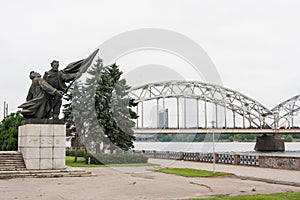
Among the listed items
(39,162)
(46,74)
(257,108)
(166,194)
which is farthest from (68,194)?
(257,108)

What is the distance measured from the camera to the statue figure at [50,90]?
20.7 metres

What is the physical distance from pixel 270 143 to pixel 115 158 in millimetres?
46504

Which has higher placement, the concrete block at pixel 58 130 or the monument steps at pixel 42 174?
the concrete block at pixel 58 130

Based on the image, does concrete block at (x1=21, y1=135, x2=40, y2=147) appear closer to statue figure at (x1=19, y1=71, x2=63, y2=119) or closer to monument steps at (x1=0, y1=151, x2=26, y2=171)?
monument steps at (x1=0, y1=151, x2=26, y2=171)

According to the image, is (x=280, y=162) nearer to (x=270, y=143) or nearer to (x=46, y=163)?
(x=46, y=163)

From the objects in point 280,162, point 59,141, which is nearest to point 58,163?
point 59,141

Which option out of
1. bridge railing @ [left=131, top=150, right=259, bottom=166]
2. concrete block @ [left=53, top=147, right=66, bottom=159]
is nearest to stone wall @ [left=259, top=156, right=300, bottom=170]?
bridge railing @ [left=131, top=150, right=259, bottom=166]

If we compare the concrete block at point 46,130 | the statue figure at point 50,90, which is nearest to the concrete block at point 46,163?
the concrete block at point 46,130

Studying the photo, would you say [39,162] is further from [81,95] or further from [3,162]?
[81,95]

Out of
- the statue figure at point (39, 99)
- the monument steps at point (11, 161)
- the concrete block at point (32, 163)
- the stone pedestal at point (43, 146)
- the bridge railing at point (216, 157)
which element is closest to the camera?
the monument steps at point (11, 161)

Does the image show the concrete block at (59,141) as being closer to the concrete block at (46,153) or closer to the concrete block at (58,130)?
the concrete block at (58,130)

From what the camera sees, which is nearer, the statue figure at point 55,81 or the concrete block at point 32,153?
the concrete block at point 32,153

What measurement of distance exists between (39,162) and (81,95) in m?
12.1

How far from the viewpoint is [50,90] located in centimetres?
2055
